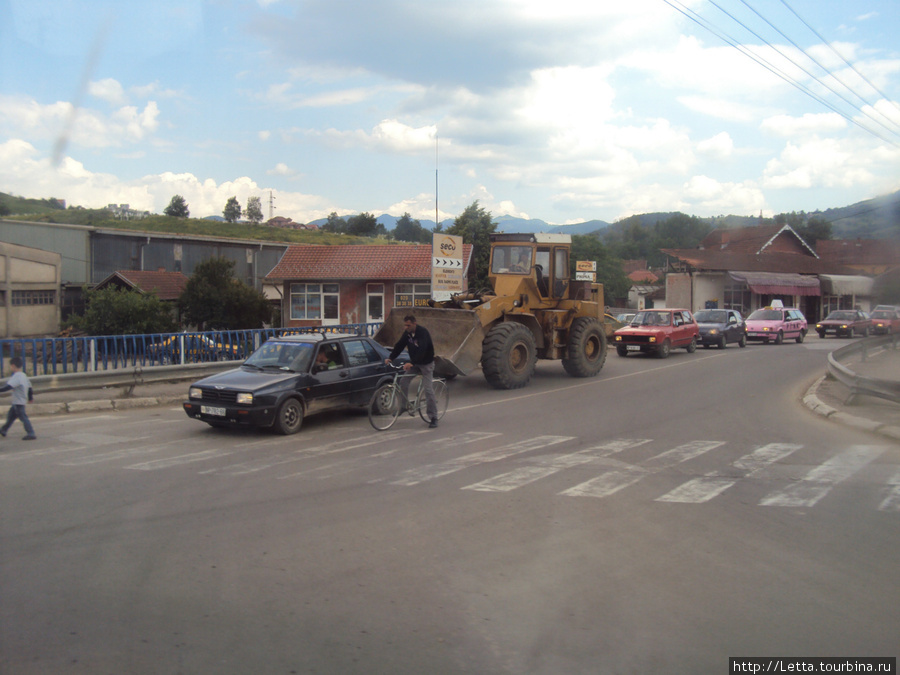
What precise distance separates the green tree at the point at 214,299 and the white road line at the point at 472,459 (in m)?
34.0

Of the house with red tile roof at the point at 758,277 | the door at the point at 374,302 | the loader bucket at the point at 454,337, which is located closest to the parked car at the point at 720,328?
the house with red tile roof at the point at 758,277

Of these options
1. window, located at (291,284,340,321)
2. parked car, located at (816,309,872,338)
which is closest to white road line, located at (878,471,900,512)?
parked car, located at (816,309,872,338)

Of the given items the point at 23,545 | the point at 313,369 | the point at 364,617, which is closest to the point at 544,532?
the point at 364,617

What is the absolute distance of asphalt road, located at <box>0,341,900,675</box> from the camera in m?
4.02

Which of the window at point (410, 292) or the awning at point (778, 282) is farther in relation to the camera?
the awning at point (778, 282)

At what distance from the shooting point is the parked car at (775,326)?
110 feet

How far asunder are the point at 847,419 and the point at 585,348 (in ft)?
24.6

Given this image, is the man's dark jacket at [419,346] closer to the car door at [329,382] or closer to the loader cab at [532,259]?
the car door at [329,382]

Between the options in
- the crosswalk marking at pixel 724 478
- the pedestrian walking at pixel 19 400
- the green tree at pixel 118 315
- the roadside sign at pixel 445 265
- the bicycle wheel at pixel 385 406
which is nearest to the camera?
the crosswalk marking at pixel 724 478

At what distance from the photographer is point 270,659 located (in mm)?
3848

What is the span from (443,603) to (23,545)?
352 centimetres

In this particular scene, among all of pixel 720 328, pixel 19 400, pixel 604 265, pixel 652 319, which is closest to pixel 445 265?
pixel 652 319

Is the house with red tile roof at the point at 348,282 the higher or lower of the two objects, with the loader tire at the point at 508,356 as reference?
higher

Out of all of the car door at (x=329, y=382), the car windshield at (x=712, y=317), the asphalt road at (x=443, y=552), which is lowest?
the asphalt road at (x=443, y=552)
